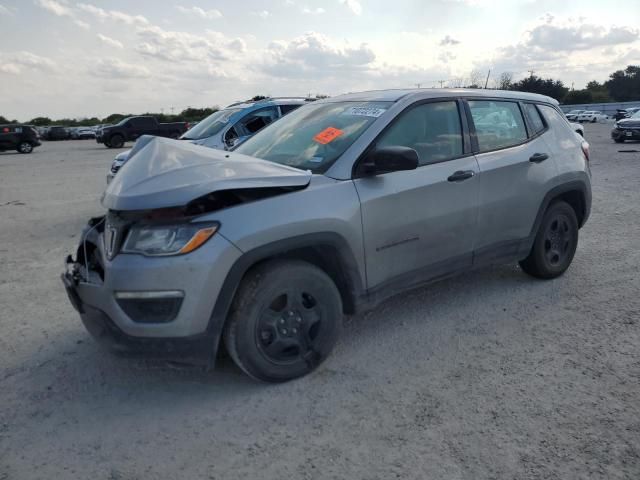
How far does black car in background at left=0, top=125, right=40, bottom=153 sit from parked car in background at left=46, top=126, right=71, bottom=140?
23102 millimetres

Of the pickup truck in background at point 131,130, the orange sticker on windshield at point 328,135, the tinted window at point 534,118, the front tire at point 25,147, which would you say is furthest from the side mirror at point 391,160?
the front tire at point 25,147

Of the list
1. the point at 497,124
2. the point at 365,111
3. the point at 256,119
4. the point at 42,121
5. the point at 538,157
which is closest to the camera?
the point at 365,111

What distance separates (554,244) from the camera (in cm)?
495

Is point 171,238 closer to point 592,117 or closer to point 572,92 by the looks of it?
point 592,117

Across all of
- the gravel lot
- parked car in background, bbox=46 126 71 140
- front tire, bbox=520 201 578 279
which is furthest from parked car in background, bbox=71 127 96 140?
front tire, bbox=520 201 578 279

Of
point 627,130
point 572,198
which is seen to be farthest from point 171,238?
point 627,130

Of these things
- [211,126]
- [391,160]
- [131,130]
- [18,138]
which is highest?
[131,130]

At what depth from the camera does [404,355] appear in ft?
11.9

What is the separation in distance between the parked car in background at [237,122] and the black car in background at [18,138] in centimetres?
2267

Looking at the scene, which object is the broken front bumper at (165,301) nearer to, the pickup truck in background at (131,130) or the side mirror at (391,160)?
the side mirror at (391,160)

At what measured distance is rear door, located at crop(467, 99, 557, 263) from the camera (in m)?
4.22

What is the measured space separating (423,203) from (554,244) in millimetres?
1904

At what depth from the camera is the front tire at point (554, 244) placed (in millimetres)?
4789

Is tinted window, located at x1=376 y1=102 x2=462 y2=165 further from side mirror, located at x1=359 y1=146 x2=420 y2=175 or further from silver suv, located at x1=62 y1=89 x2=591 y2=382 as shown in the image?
side mirror, located at x1=359 y1=146 x2=420 y2=175
